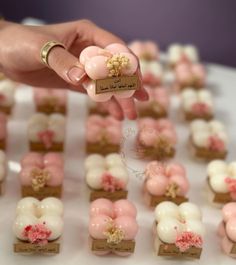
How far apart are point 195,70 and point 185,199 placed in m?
0.72

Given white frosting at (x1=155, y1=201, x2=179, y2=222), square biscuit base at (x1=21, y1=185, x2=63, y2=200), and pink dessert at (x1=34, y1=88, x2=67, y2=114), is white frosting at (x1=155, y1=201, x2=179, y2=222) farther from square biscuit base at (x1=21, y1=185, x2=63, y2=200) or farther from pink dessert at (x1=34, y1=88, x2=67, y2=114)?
pink dessert at (x1=34, y1=88, x2=67, y2=114)

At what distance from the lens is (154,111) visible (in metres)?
1.57

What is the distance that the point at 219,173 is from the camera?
1290mm

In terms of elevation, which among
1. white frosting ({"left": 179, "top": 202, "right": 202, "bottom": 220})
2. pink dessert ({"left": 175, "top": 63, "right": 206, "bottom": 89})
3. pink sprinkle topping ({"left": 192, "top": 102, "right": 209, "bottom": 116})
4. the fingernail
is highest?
pink dessert ({"left": 175, "top": 63, "right": 206, "bottom": 89})

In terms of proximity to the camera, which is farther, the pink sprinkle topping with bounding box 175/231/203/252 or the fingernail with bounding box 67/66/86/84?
the pink sprinkle topping with bounding box 175/231/203/252

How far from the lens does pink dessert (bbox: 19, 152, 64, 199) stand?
1.20 m

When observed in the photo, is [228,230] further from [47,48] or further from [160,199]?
[47,48]

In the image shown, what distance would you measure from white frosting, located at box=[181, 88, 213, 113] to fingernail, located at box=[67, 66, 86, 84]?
0.73 m

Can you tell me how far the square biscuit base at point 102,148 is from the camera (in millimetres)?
1385

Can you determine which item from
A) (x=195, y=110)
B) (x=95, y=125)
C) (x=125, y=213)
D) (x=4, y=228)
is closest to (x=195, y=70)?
(x=195, y=110)

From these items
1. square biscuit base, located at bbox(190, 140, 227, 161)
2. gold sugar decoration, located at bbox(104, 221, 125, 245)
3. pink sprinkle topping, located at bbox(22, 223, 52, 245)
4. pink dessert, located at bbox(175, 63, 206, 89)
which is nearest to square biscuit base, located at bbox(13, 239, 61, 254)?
pink sprinkle topping, located at bbox(22, 223, 52, 245)

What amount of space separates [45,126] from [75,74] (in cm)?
49

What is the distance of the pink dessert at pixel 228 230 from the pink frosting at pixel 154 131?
0.26 m

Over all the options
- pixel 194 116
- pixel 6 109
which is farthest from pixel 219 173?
pixel 6 109
